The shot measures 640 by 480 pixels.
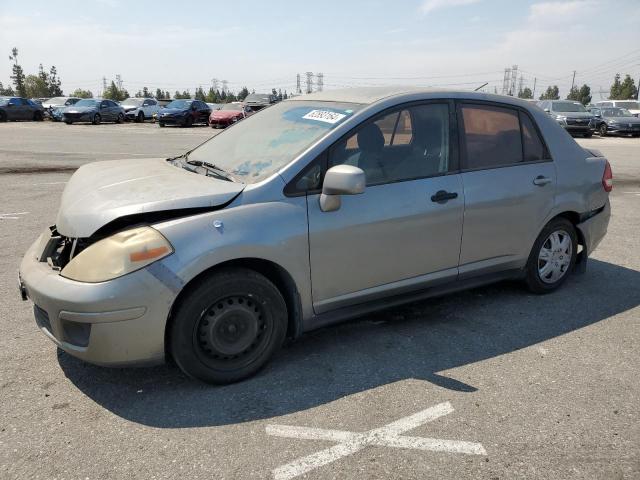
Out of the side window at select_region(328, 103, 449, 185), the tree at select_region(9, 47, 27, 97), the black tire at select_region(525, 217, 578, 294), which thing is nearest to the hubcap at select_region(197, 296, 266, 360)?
the side window at select_region(328, 103, 449, 185)

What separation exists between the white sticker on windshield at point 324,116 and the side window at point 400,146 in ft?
0.56

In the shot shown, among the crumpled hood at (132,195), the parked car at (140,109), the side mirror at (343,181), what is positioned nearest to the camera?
the crumpled hood at (132,195)

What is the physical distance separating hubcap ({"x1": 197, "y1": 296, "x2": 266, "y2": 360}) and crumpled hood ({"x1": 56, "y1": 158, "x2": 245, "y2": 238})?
593mm

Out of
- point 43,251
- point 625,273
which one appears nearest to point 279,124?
point 43,251

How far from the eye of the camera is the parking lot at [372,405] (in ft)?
8.14

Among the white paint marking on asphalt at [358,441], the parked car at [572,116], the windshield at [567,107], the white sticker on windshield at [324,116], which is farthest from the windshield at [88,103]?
the white paint marking on asphalt at [358,441]

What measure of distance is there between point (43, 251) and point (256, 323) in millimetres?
1406

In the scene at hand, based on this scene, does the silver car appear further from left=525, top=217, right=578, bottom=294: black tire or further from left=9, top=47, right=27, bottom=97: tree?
left=9, top=47, right=27, bottom=97: tree

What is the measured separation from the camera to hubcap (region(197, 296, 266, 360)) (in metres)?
3.00

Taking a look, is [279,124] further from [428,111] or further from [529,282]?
[529,282]

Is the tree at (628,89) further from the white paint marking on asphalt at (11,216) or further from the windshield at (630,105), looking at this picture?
the white paint marking on asphalt at (11,216)

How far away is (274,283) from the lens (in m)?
3.26

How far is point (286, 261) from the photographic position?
10.3ft

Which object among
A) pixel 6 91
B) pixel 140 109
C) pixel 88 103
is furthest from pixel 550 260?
pixel 6 91
